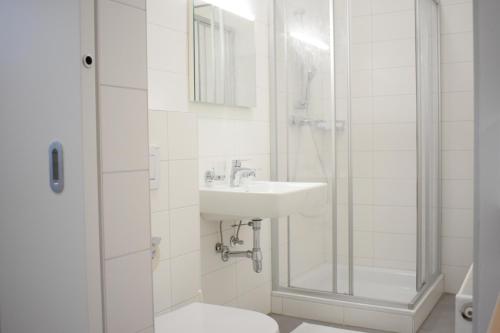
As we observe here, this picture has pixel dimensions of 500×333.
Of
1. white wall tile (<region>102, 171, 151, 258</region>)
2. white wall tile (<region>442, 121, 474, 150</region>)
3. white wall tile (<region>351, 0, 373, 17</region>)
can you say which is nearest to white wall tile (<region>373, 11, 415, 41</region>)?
white wall tile (<region>351, 0, 373, 17</region>)

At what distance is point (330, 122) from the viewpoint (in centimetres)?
304

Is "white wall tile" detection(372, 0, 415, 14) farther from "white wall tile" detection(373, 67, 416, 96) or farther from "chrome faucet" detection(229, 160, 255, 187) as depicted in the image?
"chrome faucet" detection(229, 160, 255, 187)

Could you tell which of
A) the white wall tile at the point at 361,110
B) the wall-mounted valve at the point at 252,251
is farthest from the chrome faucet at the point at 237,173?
the white wall tile at the point at 361,110

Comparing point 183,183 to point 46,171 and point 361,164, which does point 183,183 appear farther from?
point 361,164

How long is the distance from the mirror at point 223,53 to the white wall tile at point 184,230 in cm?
65

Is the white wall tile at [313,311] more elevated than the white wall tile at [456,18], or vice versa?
the white wall tile at [456,18]

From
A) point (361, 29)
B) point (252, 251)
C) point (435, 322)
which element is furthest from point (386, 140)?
point (252, 251)

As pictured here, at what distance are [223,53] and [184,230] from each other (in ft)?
3.65

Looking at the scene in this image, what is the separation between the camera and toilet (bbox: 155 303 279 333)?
1.79 meters

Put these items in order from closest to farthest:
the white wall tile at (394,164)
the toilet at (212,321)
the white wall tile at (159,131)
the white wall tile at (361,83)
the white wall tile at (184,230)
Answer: the toilet at (212,321) → the white wall tile at (159,131) → the white wall tile at (184,230) → the white wall tile at (361,83) → the white wall tile at (394,164)

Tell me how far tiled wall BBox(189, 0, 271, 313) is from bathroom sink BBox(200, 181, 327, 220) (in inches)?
6.4

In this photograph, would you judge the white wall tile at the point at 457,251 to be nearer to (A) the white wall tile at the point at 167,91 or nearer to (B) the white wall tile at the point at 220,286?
(B) the white wall tile at the point at 220,286

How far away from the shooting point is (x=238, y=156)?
2.93 m

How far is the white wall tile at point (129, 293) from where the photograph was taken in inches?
45.9
